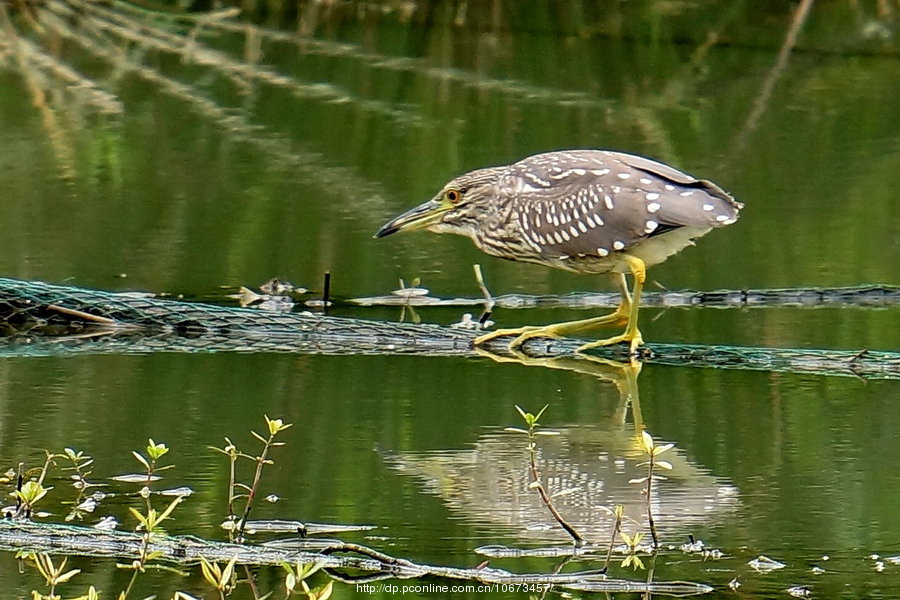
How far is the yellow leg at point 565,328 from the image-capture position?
6.53m

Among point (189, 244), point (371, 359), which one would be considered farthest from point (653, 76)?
point (371, 359)

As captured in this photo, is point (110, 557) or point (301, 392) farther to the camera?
point (301, 392)

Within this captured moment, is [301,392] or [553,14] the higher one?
[553,14]

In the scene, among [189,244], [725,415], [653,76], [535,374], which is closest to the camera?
[725,415]

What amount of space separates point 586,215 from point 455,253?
203 cm

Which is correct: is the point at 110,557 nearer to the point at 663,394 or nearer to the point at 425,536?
the point at 425,536

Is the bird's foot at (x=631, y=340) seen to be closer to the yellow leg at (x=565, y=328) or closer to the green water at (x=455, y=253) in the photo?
the yellow leg at (x=565, y=328)

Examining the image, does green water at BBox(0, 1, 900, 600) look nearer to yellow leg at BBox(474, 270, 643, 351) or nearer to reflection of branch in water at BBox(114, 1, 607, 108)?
reflection of branch in water at BBox(114, 1, 607, 108)

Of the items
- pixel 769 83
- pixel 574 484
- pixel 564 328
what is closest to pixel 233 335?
pixel 564 328

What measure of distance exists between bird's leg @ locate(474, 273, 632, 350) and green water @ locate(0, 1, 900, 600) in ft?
0.52

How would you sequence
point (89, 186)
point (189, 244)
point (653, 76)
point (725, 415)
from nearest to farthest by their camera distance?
point (725, 415) → point (189, 244) → point (89, 186) → point (653, 76)

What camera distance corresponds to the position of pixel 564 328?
6.59 meters

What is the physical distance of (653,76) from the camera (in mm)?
13758

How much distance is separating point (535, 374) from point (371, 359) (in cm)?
60
